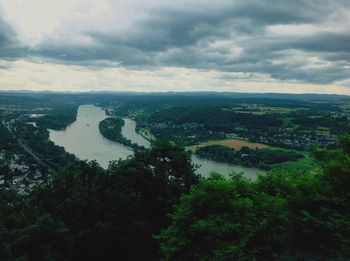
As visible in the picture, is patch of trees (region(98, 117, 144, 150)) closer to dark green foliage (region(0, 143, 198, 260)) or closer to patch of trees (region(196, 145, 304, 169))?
patch of trees (region(196, 145, 304, 169))

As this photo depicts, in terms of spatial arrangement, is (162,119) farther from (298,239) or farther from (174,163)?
(298,239)

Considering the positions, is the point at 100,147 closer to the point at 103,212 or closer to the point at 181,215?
the point at 103,212

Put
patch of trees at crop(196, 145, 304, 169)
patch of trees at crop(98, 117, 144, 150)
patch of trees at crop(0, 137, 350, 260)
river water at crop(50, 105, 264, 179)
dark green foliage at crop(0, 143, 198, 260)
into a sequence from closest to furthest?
patch of trees at crop(0, 137, 350, 260)
dark green foliage at crop(0, 143, 198, 260)
river water at crop(50, 105, 264, 179)
patch of trees at crop(196, 145, 304, 169)
patch of trees at crop(98, 117, 144, 150)

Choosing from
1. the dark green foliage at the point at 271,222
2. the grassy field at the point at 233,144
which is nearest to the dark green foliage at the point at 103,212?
the dark green foliage at the point at 271,222

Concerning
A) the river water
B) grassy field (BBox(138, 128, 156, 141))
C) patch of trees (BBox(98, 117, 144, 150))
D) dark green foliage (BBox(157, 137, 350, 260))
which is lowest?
the river water

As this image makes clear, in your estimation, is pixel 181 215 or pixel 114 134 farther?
pixel 114 134

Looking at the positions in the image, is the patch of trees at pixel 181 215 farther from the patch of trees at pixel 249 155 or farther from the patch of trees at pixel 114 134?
the patch of trees at pixel 114 134

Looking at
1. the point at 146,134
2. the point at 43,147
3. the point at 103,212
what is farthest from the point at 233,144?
the point at 103,212

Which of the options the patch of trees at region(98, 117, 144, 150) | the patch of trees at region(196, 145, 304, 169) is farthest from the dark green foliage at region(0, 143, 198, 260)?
the patch of trees at region(98, 117, 144, 150)

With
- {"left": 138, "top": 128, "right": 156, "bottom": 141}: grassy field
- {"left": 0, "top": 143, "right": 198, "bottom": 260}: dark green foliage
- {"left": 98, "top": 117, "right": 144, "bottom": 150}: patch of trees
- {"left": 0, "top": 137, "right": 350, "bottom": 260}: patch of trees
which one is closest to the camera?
{"left": 0, "top": 137, "right": 350, "bottom": 260}: patch of trees
